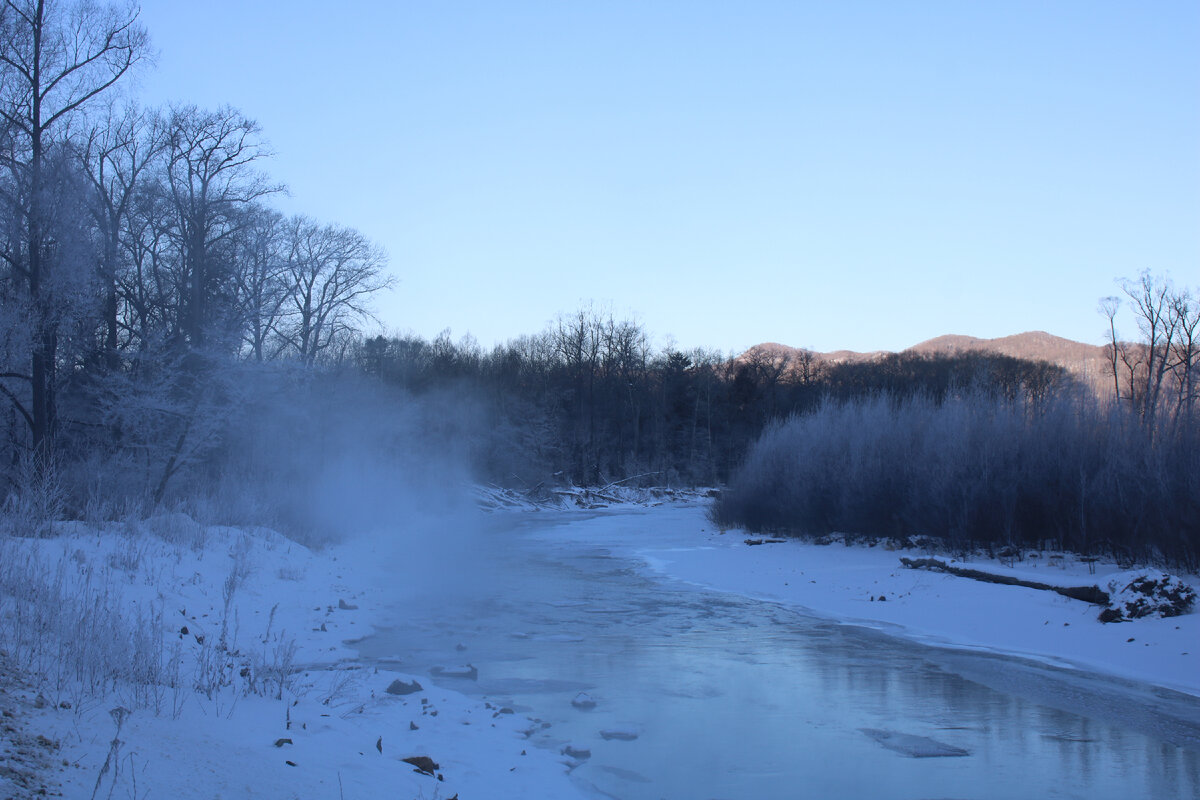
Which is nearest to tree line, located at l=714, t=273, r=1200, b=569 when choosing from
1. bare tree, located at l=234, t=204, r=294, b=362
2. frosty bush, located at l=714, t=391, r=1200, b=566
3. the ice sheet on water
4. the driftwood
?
frosty bush, located at l=714, t=391, r=1200, b=566

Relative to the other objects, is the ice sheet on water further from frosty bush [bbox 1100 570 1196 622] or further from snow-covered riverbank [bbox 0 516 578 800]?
frosty bush [bbox 1100 570 1196 622]

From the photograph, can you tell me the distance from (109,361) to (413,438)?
77.7ft

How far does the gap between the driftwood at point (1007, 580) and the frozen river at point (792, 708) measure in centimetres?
278

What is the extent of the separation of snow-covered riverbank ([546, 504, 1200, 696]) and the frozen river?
923 millimetres

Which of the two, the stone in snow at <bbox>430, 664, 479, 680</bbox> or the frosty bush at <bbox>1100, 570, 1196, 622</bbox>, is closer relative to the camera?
the stone in snow at <bbox>430, 664, 479, 680</bbox>

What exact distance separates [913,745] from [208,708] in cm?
606

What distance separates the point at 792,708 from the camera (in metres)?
→ 8.37

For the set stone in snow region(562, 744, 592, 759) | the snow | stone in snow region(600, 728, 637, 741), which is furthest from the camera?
stone in snow region(600, 728, 637, 741)

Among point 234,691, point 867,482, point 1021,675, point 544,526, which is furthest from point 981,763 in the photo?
point 544,526

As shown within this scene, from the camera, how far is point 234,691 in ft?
20.6

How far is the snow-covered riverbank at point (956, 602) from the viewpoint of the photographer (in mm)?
10653

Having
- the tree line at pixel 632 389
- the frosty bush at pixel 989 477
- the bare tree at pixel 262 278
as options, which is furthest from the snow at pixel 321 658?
the tree line at pixel 632 389

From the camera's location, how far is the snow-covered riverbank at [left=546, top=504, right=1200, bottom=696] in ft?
35.0

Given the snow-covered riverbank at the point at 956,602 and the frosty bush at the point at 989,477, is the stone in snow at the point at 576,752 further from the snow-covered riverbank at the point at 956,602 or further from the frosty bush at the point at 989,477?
the frosty bush at the point at 989,477
